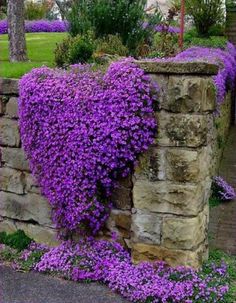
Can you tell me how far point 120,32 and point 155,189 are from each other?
13.8 ft

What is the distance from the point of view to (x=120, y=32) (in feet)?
28.0

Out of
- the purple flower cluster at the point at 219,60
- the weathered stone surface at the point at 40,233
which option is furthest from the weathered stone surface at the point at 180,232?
the purple flower cluster at the point at 219,60

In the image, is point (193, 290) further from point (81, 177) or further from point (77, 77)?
point (77, 77)

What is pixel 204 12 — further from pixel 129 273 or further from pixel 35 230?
pixel 129 273

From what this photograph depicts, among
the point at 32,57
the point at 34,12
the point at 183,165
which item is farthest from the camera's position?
the point at 34,12

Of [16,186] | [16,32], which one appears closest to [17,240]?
[16,186]

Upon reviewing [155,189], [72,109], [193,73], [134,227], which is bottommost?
[134,227]

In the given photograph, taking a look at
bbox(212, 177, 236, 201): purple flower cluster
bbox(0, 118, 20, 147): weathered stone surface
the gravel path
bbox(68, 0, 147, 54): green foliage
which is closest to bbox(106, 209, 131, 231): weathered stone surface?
the gravel path

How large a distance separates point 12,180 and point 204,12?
25.0ft

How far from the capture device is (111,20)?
845cm

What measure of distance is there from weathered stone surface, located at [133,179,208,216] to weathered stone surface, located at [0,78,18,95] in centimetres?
162

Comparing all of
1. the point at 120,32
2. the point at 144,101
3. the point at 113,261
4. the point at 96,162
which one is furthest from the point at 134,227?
the point at 120,32

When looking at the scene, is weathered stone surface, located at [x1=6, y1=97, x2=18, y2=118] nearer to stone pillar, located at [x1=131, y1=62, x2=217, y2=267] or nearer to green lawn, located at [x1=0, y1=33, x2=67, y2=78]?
green lawn, located at [x1=0, y1=33, x2=67, y2=78]

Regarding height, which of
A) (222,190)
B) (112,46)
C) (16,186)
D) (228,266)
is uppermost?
(112,46)
